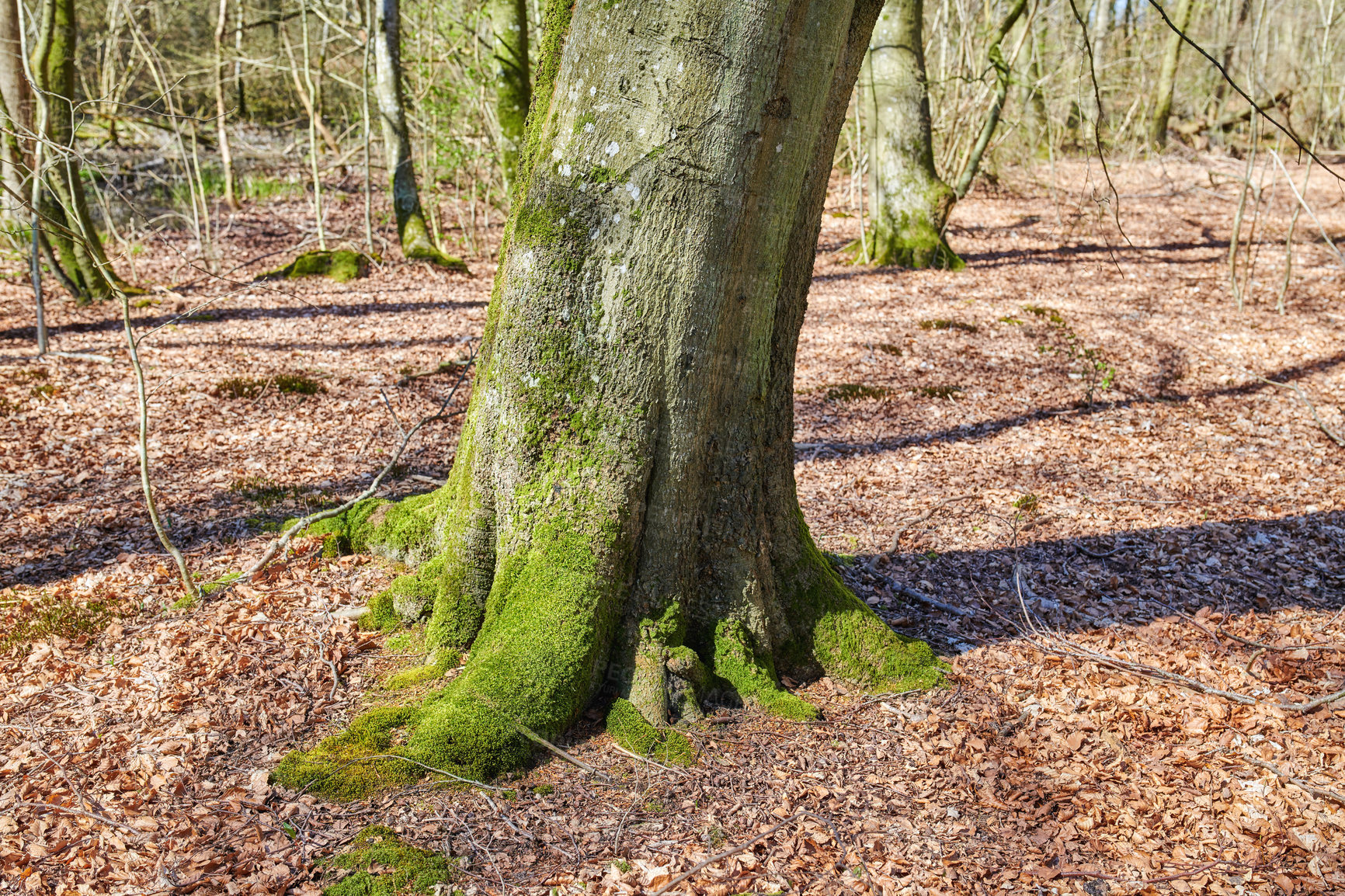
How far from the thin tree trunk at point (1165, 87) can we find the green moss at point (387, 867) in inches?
847

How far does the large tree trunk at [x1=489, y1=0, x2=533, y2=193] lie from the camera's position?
1074cm

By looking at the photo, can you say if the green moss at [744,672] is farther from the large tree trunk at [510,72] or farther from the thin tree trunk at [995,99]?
the thin tree trunk at [995,99]

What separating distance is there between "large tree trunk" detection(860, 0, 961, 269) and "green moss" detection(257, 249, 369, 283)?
700 centimetres

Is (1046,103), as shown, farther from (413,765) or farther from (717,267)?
(413,765)

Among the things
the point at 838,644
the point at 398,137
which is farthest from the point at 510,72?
the point at 838,644

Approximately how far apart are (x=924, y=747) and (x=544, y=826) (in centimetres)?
148

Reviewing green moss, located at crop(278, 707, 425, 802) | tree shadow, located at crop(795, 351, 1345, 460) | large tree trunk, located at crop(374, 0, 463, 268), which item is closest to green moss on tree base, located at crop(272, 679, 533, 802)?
green moss, located at crop(278, 707, 425, 802)

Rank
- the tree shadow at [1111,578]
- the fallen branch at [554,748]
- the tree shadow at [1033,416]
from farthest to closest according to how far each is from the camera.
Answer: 1. the tree shadow at [1033,416]
2. the tree shadow at [1111,578]
3. the fallen branch at [554,748]

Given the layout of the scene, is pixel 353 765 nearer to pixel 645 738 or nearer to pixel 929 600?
→ pixel 645 738

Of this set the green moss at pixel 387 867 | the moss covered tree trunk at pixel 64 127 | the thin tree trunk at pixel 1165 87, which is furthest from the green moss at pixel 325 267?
the thin tree trunk at pixel 1165 87

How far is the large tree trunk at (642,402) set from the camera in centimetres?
273

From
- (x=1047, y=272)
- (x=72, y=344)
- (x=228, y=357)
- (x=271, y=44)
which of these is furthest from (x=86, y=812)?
(x=271, y=44)

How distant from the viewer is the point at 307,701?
3.17 metres

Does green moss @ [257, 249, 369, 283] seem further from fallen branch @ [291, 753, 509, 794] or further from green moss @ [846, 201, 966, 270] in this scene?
fallen branch @ [291, 753, 509, 794]
